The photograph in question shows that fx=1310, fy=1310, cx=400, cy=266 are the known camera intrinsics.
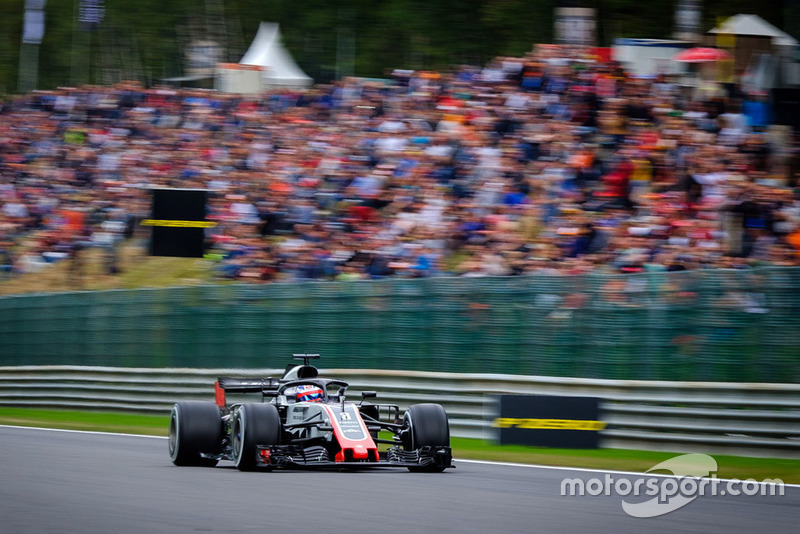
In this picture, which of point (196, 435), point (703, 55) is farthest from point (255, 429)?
point (703, 55)

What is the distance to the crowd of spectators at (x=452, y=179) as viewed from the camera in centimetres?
1623

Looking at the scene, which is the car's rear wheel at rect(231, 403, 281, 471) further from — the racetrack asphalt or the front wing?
the racetrack asphalt

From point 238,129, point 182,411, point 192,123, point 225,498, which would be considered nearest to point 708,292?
→ point 182,411

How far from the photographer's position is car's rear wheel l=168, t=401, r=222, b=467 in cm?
1191

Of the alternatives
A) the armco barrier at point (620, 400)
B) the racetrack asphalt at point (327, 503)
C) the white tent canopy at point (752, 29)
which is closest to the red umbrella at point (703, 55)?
the white tent canopy at point (752, 29)

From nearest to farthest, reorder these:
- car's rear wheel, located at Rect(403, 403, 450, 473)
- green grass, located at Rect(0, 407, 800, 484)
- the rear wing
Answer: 1. car's rear wheel, located at Rect(403, 403, 450, 473)
2. green grass, located at Rect(0, 407, 800, 484)
3. the rear wing

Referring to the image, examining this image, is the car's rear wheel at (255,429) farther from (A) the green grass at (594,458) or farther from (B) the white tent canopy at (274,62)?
(B) the white tent canopy at (274,62)

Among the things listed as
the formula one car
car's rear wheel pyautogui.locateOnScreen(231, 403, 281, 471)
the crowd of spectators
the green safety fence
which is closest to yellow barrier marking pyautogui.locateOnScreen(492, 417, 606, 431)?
the green safety fence

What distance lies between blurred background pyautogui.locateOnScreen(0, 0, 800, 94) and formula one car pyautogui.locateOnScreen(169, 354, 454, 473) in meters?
12.2

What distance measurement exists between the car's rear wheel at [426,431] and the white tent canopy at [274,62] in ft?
74.5

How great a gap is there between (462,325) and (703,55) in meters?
6.94

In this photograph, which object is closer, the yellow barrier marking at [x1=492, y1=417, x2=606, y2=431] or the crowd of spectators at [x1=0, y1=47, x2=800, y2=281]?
the yellow barrier marking at [x1=492, y1=417, x2=606, y2=431]

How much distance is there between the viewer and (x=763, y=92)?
59.8ft

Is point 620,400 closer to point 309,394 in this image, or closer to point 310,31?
point 309,394
